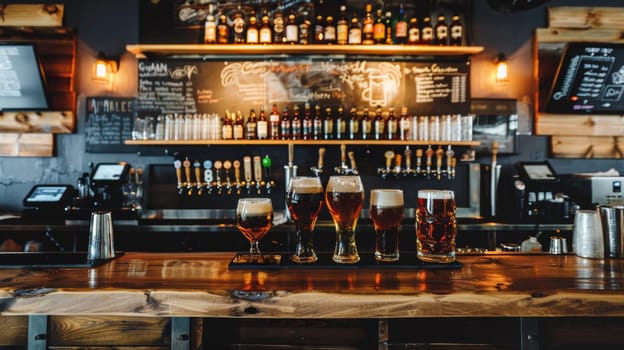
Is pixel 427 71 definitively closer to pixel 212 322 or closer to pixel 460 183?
pixel 460 183

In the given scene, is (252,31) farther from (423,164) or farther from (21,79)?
(21,79)

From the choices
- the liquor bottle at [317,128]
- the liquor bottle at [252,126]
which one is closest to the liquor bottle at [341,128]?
the liquor bottle at [317,128]

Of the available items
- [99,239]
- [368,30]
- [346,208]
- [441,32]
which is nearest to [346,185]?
[346,208]

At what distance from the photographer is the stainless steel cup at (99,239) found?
121cm

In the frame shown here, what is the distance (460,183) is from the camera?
3.65m

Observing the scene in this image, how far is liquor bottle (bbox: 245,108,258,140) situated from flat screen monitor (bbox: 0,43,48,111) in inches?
70.9

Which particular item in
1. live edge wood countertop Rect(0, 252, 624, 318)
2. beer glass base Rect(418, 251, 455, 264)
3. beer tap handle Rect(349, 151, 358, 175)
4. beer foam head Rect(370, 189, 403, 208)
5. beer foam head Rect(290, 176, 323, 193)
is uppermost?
beer tap handle Rect(349, 151, 358, 175)

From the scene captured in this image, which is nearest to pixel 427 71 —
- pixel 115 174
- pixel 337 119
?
pixel 337 119

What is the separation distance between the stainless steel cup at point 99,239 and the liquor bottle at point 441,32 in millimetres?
3171

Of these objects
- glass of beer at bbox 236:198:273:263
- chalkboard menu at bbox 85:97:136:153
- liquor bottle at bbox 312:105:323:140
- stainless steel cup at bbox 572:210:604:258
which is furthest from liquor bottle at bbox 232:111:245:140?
stainless steel cup at bbox 572:210:604:258

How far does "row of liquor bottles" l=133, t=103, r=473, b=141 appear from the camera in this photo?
3436mm

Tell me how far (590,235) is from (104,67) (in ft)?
12.1

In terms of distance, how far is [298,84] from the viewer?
11.8ft

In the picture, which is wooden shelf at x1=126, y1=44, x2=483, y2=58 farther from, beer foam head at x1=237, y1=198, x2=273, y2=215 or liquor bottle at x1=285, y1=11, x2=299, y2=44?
beer foam head at x1=237, y1=198, x2=273, y2=215
